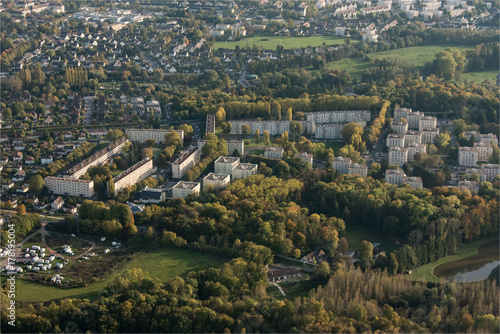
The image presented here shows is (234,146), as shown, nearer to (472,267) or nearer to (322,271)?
(322,271)

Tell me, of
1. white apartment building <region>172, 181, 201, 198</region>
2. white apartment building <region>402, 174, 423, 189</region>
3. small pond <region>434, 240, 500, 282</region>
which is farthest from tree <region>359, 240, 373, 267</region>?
white apartment building <region>172, 181, 201, 198</region>

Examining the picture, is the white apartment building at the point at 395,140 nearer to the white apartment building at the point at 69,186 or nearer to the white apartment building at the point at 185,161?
the white apartment building at the point at 185,161

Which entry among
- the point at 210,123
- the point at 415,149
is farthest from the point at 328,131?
the point at 210,123

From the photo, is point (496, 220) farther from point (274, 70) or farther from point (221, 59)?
point (221, 59)

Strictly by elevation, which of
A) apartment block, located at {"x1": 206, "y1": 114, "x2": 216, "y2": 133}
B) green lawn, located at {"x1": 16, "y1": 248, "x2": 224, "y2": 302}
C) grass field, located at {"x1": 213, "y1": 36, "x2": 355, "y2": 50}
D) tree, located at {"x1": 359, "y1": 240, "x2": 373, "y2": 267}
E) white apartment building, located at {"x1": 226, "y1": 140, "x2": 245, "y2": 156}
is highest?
grass field, located at {"x1": 213, "y1": 36, "x2": 355, "y2": 50}

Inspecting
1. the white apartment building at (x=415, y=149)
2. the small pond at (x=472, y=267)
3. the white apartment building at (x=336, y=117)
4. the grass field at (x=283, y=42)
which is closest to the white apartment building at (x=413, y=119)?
the white apartment building at (x=336, y=117)

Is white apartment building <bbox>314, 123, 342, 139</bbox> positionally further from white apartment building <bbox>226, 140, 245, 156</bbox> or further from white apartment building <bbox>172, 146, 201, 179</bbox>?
white apartment building <bbox>172, 146, 201, 179</bbox>
